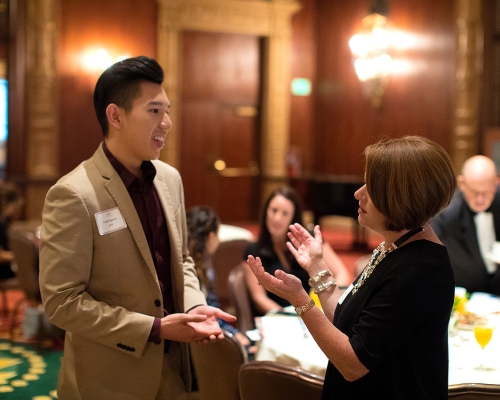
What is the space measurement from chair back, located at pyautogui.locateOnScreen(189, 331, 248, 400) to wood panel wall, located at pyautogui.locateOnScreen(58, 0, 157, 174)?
7.70m

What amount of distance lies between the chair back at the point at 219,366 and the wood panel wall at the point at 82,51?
25.3ft

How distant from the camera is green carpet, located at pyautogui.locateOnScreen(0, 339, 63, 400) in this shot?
13.3 ft

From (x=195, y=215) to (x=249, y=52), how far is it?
8269 mm

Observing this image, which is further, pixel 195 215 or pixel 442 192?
pixel 195 215

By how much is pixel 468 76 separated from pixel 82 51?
572 cm

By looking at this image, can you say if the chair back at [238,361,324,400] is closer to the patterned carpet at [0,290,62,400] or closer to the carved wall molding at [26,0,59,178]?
the patterned carpet at [0,290,62,400]

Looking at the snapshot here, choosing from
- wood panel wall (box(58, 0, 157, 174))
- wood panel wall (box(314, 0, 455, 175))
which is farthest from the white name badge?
wood panel wall (box(58, 0, 157, 174))

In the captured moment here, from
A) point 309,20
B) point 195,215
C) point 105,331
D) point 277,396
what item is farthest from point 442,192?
point 309,20

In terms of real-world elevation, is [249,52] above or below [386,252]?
above

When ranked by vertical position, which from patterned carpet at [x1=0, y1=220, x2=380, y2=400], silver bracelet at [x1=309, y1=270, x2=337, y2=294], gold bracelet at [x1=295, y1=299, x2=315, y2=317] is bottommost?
patterned carpet at [x1=0, y1=220, x2=380, y2=400]

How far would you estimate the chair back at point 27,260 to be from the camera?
4828 mm

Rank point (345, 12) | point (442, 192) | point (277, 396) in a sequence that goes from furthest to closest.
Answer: point (345, 12) → point (277, 396) → point (442, 192)

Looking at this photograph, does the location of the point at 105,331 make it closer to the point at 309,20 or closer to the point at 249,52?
the point at 249,52

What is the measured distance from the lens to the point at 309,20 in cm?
1158
